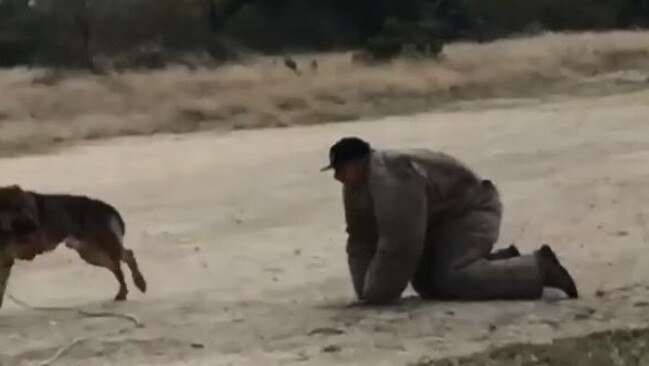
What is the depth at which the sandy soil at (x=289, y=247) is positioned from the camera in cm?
704

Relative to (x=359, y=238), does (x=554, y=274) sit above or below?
below

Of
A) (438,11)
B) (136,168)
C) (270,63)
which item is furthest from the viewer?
(438,11)

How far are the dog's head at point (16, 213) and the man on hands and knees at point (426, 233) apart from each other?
1.71m

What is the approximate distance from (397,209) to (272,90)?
64.9 feet

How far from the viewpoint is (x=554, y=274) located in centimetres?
795

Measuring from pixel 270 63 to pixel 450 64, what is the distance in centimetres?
433

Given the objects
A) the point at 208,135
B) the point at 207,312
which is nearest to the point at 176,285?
the point at 207,312

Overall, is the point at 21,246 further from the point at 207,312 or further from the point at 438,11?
the point at 438,11

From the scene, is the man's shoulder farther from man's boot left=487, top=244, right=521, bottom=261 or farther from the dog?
the dog

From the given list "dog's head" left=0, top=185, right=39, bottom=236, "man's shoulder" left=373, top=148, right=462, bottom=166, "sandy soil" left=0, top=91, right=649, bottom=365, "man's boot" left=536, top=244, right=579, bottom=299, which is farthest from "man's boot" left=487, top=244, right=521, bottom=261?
"dog's head" left=0, top=185, right=39, bottom=236

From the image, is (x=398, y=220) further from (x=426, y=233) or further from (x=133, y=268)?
(x=133, y=268)

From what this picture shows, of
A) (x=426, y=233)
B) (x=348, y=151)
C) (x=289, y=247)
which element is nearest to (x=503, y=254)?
(x=426, y=233)

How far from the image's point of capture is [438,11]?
127 ft

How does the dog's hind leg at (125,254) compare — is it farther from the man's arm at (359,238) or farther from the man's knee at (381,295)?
the man's knee at (381,295)
